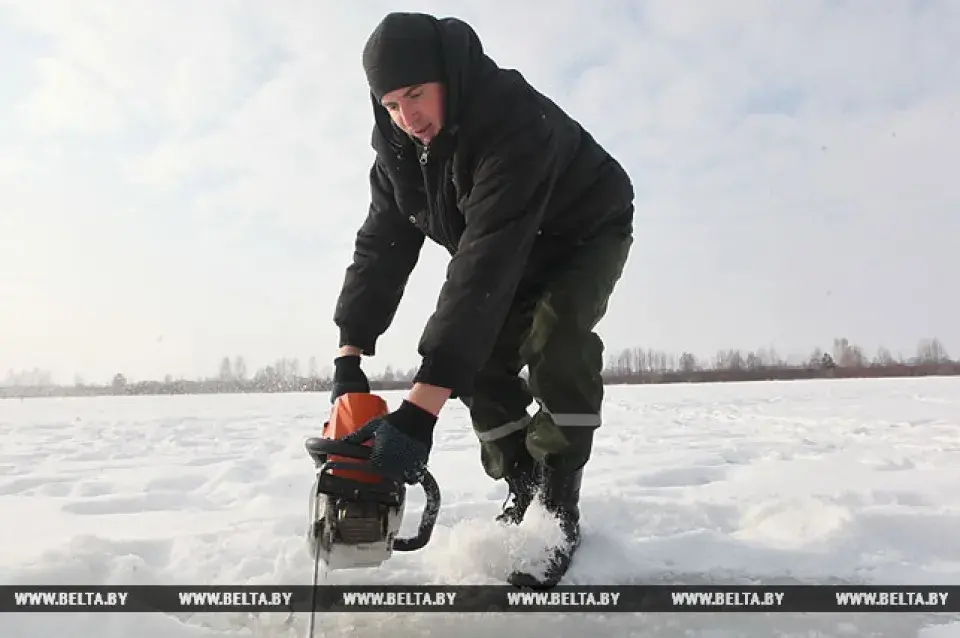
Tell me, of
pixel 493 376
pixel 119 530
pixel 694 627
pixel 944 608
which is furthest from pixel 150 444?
pixel 944 608

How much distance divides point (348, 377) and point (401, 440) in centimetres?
69

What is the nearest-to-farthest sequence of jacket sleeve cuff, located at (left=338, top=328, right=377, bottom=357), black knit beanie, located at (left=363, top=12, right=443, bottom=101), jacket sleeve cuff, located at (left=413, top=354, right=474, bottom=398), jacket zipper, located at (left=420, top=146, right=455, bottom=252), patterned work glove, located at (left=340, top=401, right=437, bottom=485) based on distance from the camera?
patterned work glove, located at (left=340, top=401, right=437, bottom=485) < jacket sleeve cuff, located at (left=413, top=354, right=474, bottom=398) < black knit beanie, located at (left=363, top=12, right=443, bottom=101) < jacket zipper, located at (left=420, top=146, right=455, bottom=252) < jacket sleeve cuff, located at (left=338, top=328, right=377, bottom=357)

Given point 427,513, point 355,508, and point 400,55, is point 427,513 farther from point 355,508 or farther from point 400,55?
point 400,55

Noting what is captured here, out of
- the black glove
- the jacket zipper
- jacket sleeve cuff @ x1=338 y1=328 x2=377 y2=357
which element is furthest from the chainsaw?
the jacket zipper

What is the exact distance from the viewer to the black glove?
77.0 inches

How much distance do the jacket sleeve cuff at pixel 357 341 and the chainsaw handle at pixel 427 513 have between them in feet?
2.56

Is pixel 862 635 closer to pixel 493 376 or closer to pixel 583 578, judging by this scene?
pixel 583 578

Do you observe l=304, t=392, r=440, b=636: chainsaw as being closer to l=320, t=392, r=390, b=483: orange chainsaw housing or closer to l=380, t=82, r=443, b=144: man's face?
l=320, t=392, r=390, b=483: orange chainsaw housing

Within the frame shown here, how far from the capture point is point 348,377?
2.00 meters

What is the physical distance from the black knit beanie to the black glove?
80cm

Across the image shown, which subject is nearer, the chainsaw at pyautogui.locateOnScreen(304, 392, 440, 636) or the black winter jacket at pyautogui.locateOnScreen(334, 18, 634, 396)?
the chainsaw at pyautogui.locateOnScreen(304, 392, 440, 636)

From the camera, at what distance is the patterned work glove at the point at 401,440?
1329 mm

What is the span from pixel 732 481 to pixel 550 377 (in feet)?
6.61

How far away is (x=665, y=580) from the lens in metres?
1.99
